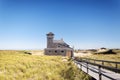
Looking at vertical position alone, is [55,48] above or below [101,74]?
above

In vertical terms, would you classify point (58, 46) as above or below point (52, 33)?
below

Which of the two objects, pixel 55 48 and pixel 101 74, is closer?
pixel 101 74

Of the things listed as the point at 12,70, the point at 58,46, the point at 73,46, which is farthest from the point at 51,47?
the point at 12,70

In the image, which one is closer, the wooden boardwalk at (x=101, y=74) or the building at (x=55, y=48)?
the wooden boardwalk at (x=101, y=74)

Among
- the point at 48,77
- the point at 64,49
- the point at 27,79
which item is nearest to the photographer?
the point at 27,79

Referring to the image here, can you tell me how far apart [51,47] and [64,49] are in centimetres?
487

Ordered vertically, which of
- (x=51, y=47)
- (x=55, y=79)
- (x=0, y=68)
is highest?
(x=51, y=47)

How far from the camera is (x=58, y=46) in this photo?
5472 cm

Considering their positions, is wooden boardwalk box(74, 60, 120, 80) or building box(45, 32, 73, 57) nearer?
wooden boardwalk box(74, 60, 120, 80)

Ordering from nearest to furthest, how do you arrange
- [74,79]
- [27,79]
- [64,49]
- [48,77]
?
[74,79] → [27,79] → [48,77] → [64,49]

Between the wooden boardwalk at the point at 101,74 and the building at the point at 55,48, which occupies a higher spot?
the building at the point at 55,48

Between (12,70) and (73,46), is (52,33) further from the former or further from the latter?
(12,70)

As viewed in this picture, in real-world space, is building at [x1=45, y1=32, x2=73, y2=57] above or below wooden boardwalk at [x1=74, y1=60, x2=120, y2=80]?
above

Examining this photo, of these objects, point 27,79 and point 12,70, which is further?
point 12,70
